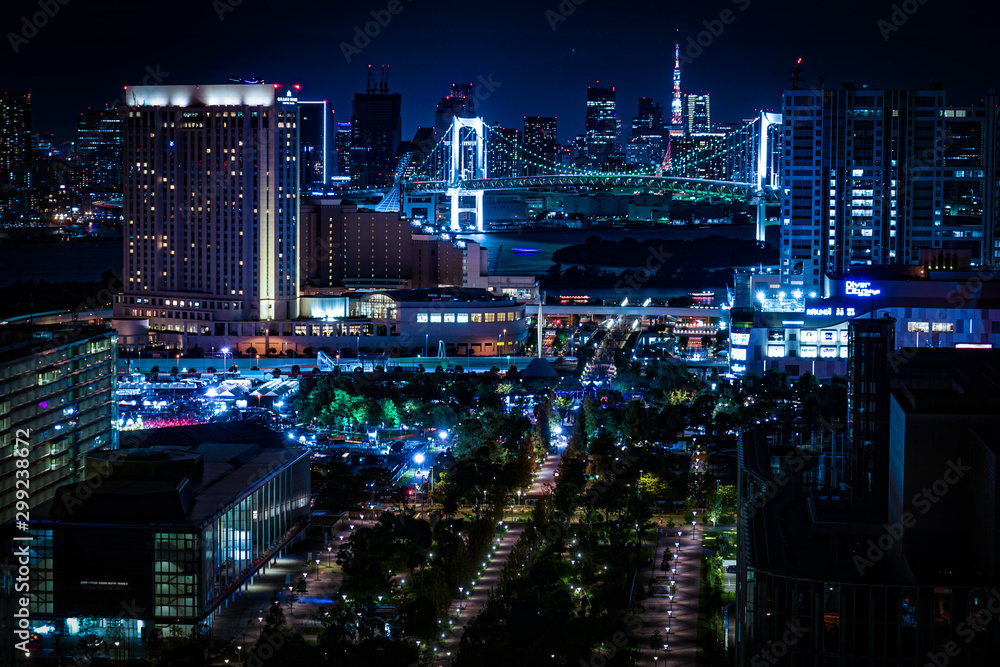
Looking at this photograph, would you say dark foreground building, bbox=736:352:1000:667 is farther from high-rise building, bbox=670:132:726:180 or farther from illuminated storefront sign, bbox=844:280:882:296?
high-rise building, bbox=670:132:726:180

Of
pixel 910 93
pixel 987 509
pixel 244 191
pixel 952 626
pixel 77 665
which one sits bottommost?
pixel 77 665

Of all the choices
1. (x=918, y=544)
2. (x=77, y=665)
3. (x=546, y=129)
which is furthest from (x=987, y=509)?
(x=546, y=129)

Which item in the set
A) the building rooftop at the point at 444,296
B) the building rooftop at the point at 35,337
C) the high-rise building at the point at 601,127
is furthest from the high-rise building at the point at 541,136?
the building rooftop at the point at 35,337

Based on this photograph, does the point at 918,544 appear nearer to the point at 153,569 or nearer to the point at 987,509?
the point at 987,509

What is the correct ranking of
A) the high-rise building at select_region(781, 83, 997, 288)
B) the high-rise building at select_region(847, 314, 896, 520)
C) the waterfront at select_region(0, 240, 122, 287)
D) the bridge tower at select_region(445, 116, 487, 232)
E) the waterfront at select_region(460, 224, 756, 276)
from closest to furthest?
the high-rise building at select_region(847, 314, 896, 520) < the high-rise building at select_region(781, 83, 997, 288) < the bridge tower at select_region(445, 116, 487, 232) < the waterfront at select_region(0, 240, 122, 287) < the waterfront at select_region(460, 224, 756, 276)

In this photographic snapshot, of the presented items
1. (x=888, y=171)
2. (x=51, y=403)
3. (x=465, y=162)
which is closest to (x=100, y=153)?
(x=465, y=162)

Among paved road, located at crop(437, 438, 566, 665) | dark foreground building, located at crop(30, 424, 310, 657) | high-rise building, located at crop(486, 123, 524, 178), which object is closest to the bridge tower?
high-rise building, located at crop(486, 123, 524, 178)

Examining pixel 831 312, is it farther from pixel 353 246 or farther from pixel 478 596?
pixel 353 246
